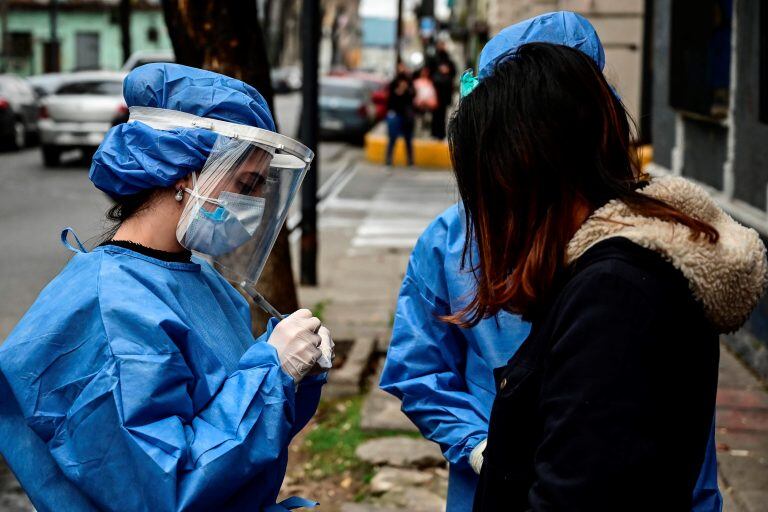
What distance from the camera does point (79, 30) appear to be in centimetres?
5488

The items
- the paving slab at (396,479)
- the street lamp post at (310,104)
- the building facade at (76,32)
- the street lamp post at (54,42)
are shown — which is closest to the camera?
the paving slab at (396,479)

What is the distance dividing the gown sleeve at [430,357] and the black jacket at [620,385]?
1070 millimetres

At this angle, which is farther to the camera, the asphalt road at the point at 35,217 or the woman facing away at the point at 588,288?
the asphalt road at the point at 35,217

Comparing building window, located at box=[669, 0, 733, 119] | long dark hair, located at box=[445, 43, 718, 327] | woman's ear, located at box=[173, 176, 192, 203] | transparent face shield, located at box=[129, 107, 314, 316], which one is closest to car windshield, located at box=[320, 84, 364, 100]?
building window, located at box=[669, 0, 733, 119]

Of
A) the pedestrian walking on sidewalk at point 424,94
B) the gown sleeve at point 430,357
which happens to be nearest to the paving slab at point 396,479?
the gown sleeve at point 430,357

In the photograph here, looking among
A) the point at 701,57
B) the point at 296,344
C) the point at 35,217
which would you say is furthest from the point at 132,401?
the point at 35,217

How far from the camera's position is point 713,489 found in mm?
2455

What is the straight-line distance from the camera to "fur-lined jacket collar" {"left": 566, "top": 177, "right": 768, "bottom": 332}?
164 cm

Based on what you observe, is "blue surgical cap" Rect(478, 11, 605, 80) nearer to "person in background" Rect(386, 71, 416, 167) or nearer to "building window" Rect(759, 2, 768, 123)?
"building window" Rect(759, 2, 768, 123)

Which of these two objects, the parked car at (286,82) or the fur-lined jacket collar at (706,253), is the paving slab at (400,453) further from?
the parked car at (286,82)

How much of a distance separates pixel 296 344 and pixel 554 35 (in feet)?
3.78

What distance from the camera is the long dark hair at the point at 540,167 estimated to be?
1.74 m

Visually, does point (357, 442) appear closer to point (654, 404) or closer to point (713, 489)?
point (713, 489)

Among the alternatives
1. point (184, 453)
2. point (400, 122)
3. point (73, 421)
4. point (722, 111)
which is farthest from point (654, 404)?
point (400, 122)
